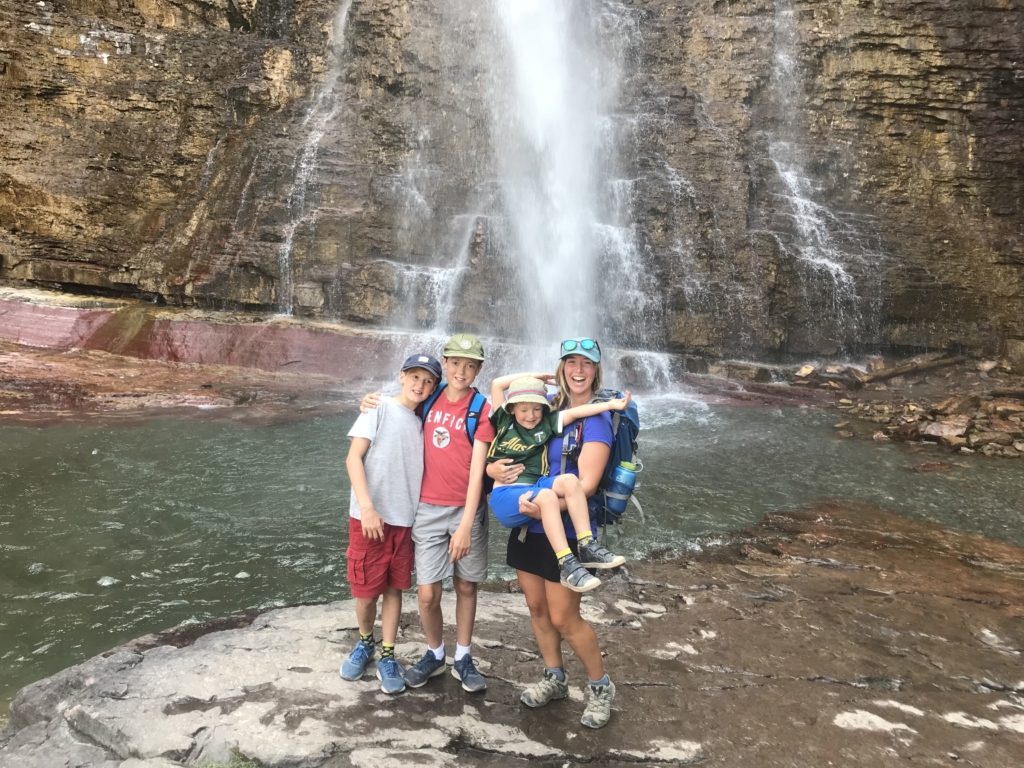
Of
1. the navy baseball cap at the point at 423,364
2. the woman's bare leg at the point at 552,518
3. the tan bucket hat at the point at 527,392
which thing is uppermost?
the navy baseball cap at the point at 423,364

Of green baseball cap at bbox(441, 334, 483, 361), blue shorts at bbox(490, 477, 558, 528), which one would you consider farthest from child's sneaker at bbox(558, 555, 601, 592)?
green baseball cap at bbox(441, 334, 483, 361)

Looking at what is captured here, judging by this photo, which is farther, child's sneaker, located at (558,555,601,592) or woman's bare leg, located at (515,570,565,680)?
woman's bare leg, located at (515,570,565,680)

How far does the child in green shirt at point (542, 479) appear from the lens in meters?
2.86

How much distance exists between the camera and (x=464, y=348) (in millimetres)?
3326

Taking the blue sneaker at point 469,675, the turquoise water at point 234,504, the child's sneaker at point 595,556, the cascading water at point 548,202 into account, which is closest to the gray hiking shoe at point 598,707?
the blue sneaker at point 469,675

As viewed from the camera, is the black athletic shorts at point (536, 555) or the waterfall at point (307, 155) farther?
the waterfall at point (307, 155)

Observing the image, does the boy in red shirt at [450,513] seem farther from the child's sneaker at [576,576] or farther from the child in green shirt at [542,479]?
the child's sneaker at [576,576]

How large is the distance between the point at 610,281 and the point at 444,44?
8.89 metres

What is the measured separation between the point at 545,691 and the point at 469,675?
0.40 metres

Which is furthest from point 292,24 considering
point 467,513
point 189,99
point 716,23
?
point 467,513

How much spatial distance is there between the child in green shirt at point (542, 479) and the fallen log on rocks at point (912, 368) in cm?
1384

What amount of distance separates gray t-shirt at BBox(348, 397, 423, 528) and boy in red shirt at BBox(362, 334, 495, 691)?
57mm

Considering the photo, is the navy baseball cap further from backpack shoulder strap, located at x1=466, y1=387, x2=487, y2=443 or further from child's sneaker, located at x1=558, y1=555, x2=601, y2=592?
child's sneaker, located at x1=558, y1=555, x2=601, y2=592

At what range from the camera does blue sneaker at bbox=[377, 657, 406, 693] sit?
10.6 feet
